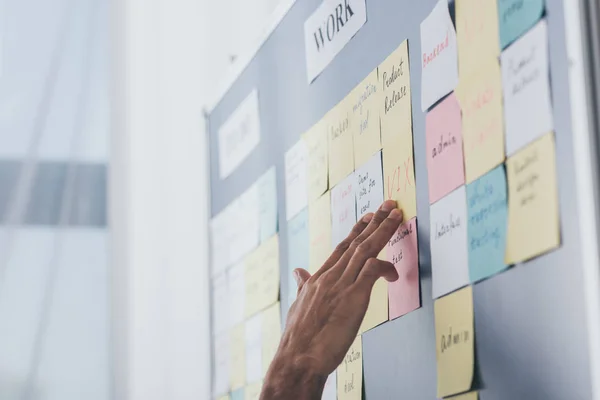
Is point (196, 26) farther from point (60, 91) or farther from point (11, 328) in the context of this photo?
point (11, 328)

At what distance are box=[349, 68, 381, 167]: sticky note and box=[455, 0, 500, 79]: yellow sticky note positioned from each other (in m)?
0.22

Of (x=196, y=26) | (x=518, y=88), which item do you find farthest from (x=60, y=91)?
(x=518, y=88)

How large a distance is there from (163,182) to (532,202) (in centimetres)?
149

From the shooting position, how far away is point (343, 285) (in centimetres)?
121

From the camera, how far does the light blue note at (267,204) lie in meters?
1.70

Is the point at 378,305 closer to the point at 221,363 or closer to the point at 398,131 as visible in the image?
the point at 398,131

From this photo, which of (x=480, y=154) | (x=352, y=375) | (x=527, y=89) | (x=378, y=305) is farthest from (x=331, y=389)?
(x=527, y=89)

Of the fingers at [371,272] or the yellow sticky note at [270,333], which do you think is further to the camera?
the yellow sticky note at [270,333]

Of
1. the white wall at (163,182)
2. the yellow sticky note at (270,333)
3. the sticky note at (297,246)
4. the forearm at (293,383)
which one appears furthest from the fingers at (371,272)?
the white wall at (163,182)

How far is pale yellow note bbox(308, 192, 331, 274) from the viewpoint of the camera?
147 centimetres

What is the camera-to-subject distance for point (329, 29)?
1.48 m

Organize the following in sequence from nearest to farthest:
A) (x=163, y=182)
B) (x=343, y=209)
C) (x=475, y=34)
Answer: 1. (x=475, y=34)
2. (x=343, y=209)
3. (x=163, y=182)

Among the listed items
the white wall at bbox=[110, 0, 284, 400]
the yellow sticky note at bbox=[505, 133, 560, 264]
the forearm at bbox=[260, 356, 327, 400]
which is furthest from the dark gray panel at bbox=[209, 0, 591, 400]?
the white wall at bbox=[110, 0, 284, 400]

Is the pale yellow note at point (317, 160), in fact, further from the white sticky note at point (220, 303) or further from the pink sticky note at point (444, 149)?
the white sticky note at point (220, 303)
